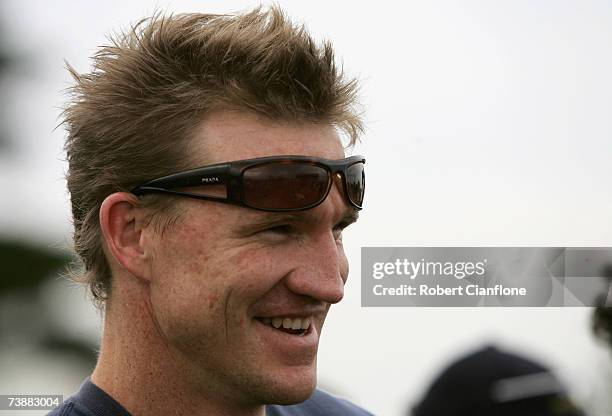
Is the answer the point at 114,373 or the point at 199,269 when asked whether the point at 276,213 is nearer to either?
the point at 199,269

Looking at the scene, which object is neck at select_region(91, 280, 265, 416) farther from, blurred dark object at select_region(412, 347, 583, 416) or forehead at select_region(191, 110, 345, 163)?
blurred dark object at select_region(412, 347, 583, 416)

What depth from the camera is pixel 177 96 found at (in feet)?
10.5

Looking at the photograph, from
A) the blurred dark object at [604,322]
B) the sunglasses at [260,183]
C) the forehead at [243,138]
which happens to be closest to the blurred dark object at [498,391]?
the sunglasses at [260,183]

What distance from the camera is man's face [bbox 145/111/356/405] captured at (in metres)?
3.02

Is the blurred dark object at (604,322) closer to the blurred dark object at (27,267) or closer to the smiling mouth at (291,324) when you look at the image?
the smiling mouth at (291,324)

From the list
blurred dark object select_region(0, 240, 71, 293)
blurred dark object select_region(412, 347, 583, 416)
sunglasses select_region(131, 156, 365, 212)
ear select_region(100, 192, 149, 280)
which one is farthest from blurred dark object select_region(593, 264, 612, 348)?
blurred dark object select_region(0, 240, 71, 293)

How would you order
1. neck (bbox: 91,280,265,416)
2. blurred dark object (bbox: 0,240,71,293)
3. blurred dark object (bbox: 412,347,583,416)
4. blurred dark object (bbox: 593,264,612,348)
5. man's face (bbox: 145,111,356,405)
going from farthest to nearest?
blurred dark object (bbox: 0,240,71,293) < blurred dark object (bbox: 593,264,612,348) < blurred dark object (bbox: 412,347,583,416) < neck (bbox: 91,280,265,416) < man's face (bbox: 145,111,356,405)

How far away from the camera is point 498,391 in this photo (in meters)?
3.41

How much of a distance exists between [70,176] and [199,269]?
775mm

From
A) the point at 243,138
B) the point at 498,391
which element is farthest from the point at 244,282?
the point at 498,391

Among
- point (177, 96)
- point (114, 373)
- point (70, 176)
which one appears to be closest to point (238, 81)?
point (177, 96)

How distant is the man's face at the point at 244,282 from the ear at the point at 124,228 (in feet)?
0.23

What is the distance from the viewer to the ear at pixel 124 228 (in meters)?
3.18

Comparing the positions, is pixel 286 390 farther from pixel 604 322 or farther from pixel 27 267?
pixel 27 267
